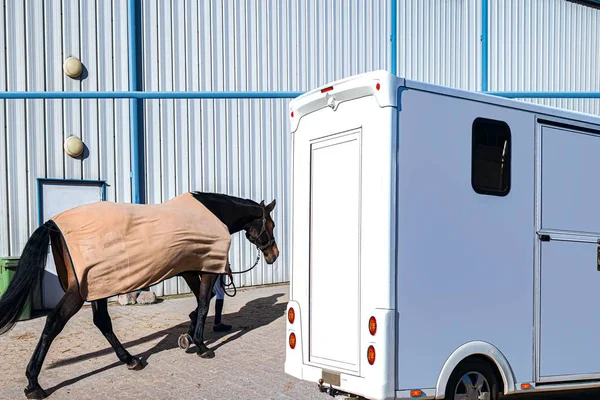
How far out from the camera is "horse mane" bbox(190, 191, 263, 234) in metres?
9.41

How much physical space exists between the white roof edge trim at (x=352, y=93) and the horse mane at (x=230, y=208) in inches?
121

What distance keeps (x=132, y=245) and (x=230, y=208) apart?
196cm

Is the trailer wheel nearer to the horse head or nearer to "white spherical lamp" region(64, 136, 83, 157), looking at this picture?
the horse head

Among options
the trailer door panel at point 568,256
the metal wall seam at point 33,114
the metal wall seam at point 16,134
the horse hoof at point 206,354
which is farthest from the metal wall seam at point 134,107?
the trailer door panel at point 568,256

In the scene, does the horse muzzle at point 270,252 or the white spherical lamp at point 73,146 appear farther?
the white spherical lamp at point 73,146

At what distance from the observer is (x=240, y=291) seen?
13.9 metres

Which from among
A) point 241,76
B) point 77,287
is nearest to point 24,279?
point 77,287

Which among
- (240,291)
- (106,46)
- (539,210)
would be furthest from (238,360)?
(106,46)

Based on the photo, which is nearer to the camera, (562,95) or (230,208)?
(230,208)

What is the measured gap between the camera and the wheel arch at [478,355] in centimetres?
551

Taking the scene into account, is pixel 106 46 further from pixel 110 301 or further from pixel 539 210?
pixel 539 210

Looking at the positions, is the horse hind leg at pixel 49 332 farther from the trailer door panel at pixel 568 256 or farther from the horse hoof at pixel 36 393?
the trailer door panel at pixel 568 256

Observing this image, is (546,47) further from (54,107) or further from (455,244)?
(455,244)

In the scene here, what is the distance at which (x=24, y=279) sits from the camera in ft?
24.2
